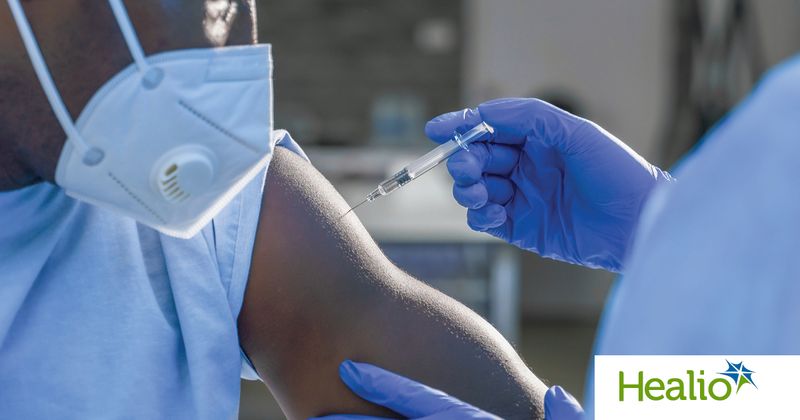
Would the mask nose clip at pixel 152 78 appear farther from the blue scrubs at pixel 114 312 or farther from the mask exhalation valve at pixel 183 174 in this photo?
the blue scrubs at pixel 114 312

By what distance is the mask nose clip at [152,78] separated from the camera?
884 mm

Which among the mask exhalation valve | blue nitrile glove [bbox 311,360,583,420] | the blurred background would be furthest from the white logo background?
the blurred background

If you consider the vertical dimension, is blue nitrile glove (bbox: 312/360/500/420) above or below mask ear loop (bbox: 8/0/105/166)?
below

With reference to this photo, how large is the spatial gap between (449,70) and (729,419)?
18.2 feet

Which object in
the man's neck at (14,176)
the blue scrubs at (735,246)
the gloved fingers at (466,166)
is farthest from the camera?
the gloved fingers at (466,166)

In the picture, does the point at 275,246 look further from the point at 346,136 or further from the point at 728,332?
the point at 346,136

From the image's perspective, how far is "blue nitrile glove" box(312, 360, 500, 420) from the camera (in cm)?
99

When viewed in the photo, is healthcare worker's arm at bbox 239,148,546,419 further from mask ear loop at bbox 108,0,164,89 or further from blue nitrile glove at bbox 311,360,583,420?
mask ear loop at bbox 108,0,164,89

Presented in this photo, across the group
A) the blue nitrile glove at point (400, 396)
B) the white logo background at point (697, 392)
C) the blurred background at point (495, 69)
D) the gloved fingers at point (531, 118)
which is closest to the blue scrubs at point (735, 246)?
the white logo background at point (697, 392)

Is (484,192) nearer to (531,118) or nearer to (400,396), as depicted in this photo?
(531,118)

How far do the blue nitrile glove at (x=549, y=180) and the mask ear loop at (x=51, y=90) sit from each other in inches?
19.1

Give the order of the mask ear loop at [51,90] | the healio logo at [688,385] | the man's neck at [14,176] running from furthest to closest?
the man's neck at [14,176]
the mask ear loop at [51,90]
the healio logo at [688,385]

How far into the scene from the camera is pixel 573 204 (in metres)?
1.31

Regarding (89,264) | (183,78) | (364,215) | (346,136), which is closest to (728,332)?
(183,78)
